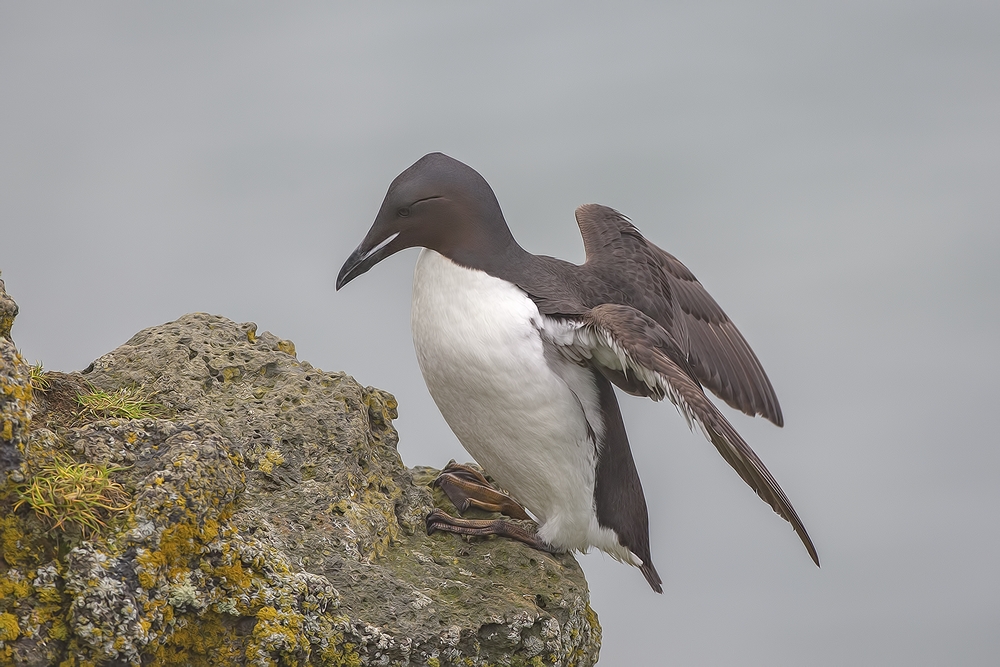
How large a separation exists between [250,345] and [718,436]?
2524 mm

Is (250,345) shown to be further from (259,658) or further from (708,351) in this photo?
(708,351)

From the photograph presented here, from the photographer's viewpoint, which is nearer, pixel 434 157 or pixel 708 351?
pixel 434 157

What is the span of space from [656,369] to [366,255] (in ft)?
5.28

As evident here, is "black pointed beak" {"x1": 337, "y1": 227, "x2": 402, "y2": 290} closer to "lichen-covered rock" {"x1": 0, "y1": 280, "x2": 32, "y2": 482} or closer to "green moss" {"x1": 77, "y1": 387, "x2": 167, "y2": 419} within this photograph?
"green moss" {"x1": 77, "y1": 387, "x2": 167, "y2": 419}

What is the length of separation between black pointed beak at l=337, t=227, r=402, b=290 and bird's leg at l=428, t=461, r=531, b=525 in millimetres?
1276

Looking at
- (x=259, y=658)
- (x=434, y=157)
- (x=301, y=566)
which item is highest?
(x=434, y=157)

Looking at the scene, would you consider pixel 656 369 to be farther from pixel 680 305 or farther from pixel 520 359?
pixel 680 305

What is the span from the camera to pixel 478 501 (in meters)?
6.10

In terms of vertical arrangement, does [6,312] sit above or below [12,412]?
above

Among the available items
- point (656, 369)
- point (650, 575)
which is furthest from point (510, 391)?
point (650, 575)

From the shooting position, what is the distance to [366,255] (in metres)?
5.71

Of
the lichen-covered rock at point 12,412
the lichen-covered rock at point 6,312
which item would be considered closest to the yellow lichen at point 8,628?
the lichen-covered rock at point 12,412

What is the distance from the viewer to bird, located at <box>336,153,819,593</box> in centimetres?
551

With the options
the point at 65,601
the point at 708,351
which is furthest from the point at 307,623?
the point at 708,351
